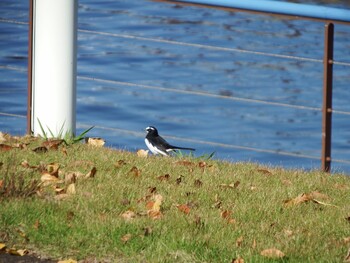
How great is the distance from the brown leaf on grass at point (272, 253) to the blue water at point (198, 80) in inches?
299

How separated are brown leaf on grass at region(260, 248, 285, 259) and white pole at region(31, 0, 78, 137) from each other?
272 centimetres

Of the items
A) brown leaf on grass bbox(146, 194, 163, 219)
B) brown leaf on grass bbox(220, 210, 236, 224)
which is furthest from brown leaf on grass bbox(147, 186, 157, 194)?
brown leaf on grass bbox(220, 210, 236, 224)

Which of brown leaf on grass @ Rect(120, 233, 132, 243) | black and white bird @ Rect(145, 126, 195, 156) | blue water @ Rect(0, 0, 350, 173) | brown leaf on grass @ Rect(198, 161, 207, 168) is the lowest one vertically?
blue water @ Rect(0, 0, 350, 173)

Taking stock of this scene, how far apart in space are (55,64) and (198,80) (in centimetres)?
1024

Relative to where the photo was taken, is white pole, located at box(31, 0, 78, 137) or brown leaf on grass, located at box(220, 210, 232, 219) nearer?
brown leaf on grass, located at box(220, 210, 232, 219)

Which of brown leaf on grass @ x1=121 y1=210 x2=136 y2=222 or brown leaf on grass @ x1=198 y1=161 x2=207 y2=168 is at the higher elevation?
brown leaf on grass @ x1=121 y1=210 x2=136 y2=222

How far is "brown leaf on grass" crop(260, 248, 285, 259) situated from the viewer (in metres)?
5.52

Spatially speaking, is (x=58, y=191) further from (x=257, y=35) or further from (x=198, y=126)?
(x=257, y=35)

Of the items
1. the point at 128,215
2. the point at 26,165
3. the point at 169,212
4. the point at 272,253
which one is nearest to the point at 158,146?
the point at 26,165

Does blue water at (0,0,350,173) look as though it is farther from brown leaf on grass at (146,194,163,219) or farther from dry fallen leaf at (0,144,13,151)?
brown leaf on grass at (146,194,163,219)

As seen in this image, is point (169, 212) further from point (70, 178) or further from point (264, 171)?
point (264, 171)

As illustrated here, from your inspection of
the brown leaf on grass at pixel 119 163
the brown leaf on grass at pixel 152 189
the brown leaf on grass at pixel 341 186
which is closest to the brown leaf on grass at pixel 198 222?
the brown leaf on grass at pixel 152 189

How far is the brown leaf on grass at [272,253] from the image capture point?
552 centimetres

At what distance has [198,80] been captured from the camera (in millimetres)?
18094
